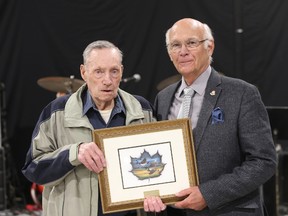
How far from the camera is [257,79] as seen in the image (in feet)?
23.0

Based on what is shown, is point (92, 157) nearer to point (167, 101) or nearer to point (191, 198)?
point (191, 198)

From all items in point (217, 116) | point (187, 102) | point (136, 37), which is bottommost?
point (217, 116)

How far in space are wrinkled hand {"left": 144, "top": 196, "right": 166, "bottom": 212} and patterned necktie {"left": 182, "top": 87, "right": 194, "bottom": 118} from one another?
47 centimetres

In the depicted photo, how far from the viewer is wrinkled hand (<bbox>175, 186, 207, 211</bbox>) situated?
257cm

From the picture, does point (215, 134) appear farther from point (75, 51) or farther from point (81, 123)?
point (75, 51)

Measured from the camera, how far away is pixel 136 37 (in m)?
7.02

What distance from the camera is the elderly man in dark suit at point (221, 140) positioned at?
2.60m

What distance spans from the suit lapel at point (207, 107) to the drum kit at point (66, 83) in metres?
3.47

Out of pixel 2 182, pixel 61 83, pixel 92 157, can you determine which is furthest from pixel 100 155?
pixel 2 182

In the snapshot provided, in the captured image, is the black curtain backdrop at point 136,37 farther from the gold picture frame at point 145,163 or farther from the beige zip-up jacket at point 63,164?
the gold picture frame at point 145,163

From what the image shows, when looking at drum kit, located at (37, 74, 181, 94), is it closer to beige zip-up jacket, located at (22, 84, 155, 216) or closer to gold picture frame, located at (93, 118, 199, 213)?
beige zip-up jacket, located at (22, 84, 155, 216)

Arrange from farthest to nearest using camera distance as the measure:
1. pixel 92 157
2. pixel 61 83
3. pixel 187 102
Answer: pixel 61 83 < pixel 187 102 < pixel 92 157

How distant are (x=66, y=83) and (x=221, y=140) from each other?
12.8ft

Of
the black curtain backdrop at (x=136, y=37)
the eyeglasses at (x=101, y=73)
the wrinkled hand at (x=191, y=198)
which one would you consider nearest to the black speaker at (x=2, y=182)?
the black curtain backdrop at (x=136, y=37)
